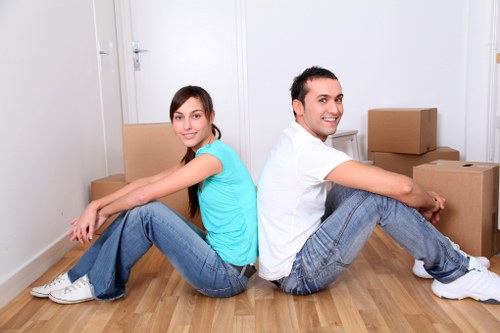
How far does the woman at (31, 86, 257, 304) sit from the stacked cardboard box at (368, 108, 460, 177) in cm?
183

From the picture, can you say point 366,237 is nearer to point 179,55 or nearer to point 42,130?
point 42,130

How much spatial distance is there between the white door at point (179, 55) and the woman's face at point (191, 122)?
7.10 ft

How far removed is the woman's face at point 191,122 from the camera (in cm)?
191

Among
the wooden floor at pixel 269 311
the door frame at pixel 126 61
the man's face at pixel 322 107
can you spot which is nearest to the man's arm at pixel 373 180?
the man's face at pixel 322 107

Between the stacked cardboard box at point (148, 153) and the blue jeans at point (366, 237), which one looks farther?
the stacked cardboard box at point (148, 153)

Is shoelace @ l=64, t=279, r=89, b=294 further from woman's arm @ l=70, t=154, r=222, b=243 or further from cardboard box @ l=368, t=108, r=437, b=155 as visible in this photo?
cardboard box @ l=368, t=108, r=437, b=155

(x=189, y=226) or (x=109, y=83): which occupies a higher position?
(x=109, y=83)

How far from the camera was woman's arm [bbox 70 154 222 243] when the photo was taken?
1.79 m

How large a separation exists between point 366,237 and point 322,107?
45 centimetres

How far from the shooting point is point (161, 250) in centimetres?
186

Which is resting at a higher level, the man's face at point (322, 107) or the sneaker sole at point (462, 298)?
the man's face at point (322, 107)

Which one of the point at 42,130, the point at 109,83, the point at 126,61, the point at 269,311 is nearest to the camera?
the point at 269,311

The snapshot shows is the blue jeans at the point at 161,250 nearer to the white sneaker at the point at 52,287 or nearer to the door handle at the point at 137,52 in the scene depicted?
the white sneaker at the point at 52,287

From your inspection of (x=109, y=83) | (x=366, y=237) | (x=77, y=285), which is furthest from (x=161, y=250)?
(x=109, y=83)
